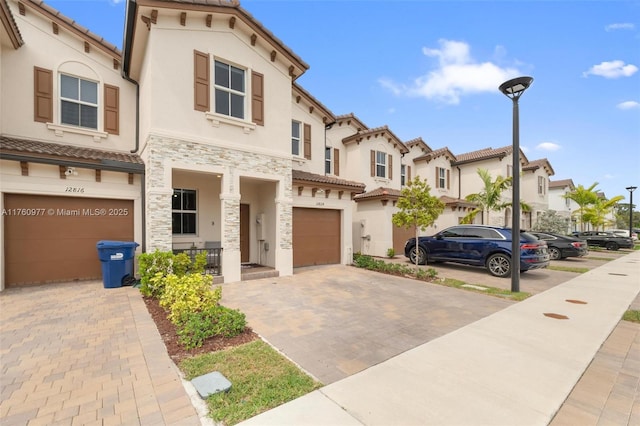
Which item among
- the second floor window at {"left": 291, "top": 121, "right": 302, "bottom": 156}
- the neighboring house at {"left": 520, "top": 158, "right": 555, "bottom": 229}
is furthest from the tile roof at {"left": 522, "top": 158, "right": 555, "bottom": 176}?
the second floor window at {"left": 291, "top": 121, "right": 302, "bottom": 156}

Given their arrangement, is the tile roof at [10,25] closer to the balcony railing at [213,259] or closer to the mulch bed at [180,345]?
the balcony railing at [213,259]

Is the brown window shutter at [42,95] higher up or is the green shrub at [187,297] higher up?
the brown window shutter at [42,95]

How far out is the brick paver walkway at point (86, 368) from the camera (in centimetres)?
283

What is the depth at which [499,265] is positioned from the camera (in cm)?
1045

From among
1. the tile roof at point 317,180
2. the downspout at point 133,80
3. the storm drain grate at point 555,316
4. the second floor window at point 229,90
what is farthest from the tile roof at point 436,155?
the downspout at point 133,80

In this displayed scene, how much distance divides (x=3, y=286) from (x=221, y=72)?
8301 millimetres

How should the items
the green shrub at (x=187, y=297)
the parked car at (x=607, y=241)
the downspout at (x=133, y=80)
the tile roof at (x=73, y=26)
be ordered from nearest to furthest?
the green shrub at (x=187, y=297) → the downspout at (x=133, y=80) → the tile roof at (x=73, y=26) → the parked car at (x=607, y=241)

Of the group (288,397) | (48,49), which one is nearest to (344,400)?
(288,397)

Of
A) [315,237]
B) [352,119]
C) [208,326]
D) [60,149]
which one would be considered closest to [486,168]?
[352,119]

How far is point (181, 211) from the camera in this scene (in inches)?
396

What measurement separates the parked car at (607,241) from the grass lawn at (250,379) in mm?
28985

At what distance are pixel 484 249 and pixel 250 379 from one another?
1019 centimetres

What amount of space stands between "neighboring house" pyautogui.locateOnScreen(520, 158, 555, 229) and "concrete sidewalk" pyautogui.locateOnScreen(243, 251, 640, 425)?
24.9m

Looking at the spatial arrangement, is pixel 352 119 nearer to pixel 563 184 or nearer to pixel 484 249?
pixel 484 249
